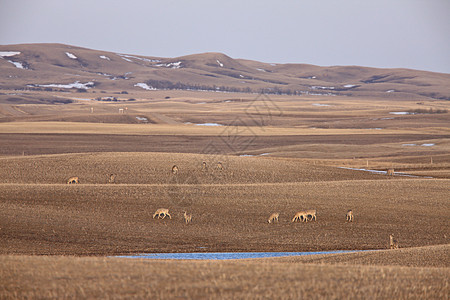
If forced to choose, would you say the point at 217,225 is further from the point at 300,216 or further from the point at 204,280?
the point at 204,280

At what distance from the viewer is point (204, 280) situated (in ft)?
40.4

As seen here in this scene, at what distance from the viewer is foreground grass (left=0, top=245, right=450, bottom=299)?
11.5 meters

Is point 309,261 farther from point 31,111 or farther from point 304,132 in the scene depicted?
point 31,111

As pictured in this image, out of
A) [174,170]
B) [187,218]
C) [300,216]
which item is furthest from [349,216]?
[174,170]

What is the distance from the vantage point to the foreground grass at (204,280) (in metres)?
11.5

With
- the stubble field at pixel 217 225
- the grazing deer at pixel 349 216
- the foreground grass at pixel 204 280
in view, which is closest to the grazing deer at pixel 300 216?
the stubble field at pixel 217 225

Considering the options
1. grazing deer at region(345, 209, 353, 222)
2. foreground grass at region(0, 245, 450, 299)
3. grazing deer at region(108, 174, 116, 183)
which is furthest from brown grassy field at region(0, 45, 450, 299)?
grazing deer at region(108, 174, 116, 183)

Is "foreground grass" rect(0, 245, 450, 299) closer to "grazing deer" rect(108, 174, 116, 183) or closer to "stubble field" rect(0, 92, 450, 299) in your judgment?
"stubble field" rect(0, 92, 450, 299)

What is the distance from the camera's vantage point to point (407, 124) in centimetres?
10894

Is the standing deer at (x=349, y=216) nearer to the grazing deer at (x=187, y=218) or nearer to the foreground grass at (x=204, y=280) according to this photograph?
the grazing deer at (x=187, y=218)

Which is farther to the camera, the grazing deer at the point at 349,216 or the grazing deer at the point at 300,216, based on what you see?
the grazing deer at the point at 349,216

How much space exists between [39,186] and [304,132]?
214 ft

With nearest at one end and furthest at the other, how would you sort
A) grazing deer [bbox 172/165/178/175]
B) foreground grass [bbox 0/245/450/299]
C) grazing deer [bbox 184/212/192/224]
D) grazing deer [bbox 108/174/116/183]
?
foreground grass [bbox 0/245/450/299] < grazing deer [bbox 184/212/192/224] < grazing deer [bbox 108/174/116/183] < grazing deer [bbox 172/165/178/175]

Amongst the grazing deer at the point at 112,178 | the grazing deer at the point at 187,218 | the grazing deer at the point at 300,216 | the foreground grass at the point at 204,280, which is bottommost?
the grazing deer at the point at 112,178
